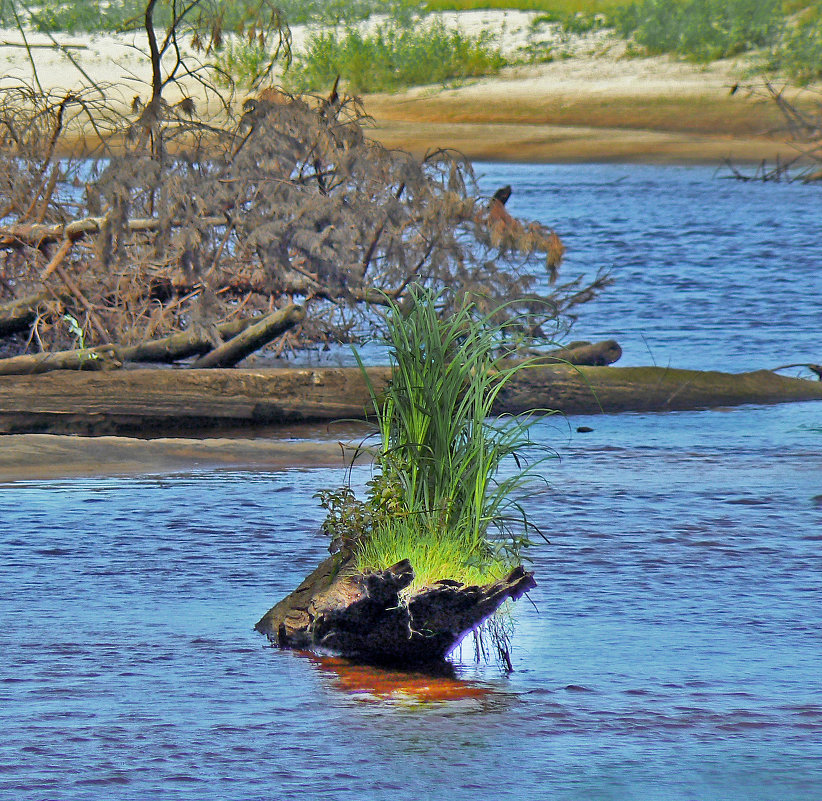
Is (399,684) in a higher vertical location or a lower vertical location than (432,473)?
lower

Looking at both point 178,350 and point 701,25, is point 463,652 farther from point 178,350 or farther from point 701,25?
point 701,25

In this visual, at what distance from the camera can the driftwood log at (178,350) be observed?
38.2ft

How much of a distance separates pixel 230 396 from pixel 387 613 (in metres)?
5.67

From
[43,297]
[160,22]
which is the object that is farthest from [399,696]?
[160,22]

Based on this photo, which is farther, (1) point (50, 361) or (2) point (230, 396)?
(2) point (230, 396)

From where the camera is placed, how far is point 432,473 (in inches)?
258

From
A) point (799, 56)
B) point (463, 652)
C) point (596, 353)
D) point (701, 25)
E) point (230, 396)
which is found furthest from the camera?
point (701, 25)

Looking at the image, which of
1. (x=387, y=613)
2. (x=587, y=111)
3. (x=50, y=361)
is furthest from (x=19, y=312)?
(x=587, y=111)

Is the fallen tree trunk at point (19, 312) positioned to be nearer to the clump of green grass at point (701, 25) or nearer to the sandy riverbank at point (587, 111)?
the sandy riverbank at point (587, 111)

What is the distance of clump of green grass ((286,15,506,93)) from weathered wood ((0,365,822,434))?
30461 millimetres

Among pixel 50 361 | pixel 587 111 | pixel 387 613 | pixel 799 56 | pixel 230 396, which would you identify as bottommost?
pixel 587 111

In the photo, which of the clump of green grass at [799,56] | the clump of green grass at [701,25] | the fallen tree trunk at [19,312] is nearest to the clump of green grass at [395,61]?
the clump of green grass at [701,25]

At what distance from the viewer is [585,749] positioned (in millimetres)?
5539

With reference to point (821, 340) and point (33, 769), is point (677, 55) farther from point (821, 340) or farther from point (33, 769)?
point (33, 769)
